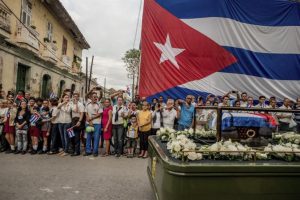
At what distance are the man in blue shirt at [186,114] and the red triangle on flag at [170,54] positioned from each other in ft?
2.49

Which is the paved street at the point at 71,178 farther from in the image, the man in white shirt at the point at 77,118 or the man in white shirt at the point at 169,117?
the man in white shirt at the point at 169,117

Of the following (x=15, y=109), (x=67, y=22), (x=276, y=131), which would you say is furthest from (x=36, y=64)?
(x=276, y=131)

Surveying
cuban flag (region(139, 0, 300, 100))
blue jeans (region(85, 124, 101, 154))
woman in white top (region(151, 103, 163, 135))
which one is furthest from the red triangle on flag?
blue jeans (region(85, 124, 101, 154))

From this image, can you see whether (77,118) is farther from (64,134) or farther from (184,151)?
(184,151)

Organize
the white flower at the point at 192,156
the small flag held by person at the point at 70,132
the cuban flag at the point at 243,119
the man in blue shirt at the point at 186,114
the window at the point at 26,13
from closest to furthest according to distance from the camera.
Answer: the white flower at the point at 192,156, the cuban flag at the point at 243,119, the man in blue shirt at the point at 186,114, the small flag held by person at the point at 70,132, the window at the point at 26,13

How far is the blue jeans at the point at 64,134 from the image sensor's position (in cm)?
812

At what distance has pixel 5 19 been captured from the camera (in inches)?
502

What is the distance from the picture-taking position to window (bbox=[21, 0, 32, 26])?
14795mm

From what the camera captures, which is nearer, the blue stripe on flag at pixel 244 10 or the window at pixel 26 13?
the blue stripe on flag at pixel 244 10

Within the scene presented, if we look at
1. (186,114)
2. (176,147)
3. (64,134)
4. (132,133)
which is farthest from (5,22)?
(176,147)

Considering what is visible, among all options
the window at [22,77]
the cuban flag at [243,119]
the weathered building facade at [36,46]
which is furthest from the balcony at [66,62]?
the cuban flag at [243,119]

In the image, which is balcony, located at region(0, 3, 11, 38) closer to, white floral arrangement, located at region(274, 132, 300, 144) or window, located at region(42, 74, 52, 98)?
window, located at region(42, 74, 52, 98)

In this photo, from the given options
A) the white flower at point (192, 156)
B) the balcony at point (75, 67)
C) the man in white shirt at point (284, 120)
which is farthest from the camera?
the balcony at point (75, 67)

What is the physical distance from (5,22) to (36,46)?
3368 millimetres
